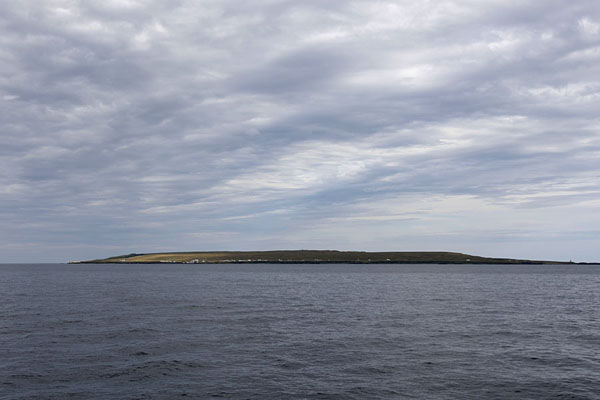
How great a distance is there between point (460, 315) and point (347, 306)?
1657 centimetres

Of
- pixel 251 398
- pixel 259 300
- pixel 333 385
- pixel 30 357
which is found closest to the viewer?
pixel 251 398

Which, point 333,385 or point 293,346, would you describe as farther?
point 293,346

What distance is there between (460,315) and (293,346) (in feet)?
92.4

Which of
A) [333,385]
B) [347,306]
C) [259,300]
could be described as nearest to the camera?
[333,385]

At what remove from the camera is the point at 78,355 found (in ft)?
106

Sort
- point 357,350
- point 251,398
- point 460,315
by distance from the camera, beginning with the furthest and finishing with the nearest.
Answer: point 460,315, point 357,350, point 251,398

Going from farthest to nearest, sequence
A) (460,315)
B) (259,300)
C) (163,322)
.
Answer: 1. (259,300)
2. (460,315)
3. (163,322)

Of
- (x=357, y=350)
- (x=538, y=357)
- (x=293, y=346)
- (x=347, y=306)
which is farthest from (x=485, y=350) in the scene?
(x=347, y=306)

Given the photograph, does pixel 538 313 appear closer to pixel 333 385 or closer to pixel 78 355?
pixel 333 385

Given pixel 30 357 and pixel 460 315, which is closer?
pixel 30 357

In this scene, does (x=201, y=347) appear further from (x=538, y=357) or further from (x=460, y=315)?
(x=460, y=315)

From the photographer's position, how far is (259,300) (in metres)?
72.0

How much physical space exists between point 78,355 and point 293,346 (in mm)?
16795

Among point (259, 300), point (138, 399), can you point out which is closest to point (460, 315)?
point (259, 300)
